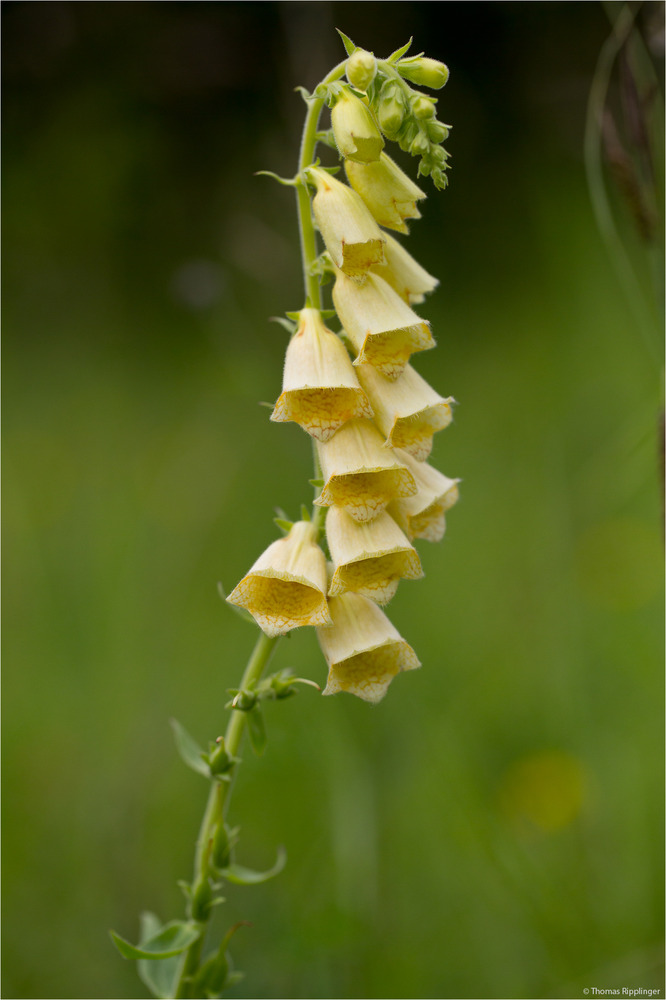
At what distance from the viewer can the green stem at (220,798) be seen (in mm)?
1865

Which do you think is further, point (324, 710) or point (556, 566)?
point (556, 566)

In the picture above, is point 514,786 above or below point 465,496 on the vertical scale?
below

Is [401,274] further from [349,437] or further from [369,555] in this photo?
[369,555]

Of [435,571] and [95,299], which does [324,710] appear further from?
[95,299]

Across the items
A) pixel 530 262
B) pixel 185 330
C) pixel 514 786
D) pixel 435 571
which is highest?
pixel 530 262

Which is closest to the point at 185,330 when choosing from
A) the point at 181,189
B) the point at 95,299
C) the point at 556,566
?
the point at 95,299

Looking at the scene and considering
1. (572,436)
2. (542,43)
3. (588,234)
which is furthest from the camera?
(542,43)

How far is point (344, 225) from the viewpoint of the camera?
174 centimetres

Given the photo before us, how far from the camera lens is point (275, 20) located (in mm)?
7531

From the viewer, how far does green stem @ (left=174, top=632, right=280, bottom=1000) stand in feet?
6.12

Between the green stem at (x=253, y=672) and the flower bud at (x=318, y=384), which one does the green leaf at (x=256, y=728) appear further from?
the flower bud at (x=318, y=384)

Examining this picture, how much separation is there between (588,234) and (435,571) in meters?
3.95

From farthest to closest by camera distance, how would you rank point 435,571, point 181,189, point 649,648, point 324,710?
point 181,189, point 435,571, point 649,648, point 324,710

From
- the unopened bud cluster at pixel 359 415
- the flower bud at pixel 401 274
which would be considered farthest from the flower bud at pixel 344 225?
the flower bud at pixel 401 274
